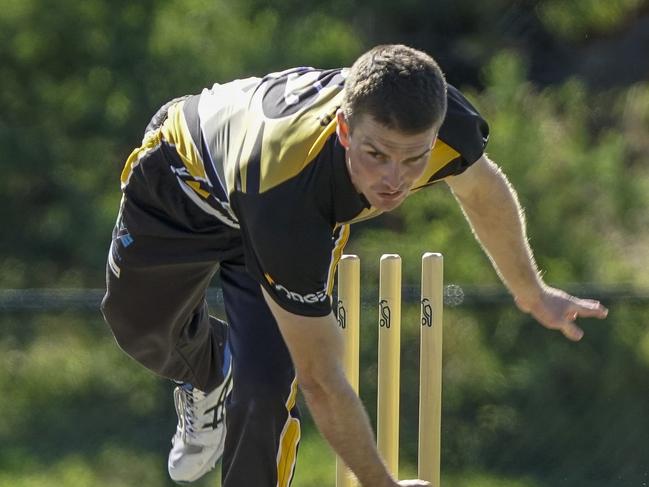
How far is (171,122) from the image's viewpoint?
2641 mm

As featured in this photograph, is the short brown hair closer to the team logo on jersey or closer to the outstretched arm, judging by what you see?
the team logo on jersey

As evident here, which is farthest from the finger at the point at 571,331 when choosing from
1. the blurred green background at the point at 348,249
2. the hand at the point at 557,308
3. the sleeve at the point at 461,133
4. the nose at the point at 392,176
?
the blurred green background at the point at 348,249

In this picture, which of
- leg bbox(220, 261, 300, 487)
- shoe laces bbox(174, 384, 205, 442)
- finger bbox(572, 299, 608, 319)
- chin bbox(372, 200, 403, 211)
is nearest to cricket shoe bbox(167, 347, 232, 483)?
shoe laces bbox(174, 384, 205, 442)

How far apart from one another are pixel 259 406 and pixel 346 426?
393mm

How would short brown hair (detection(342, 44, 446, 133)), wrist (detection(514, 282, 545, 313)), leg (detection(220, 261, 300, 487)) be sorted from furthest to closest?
wrist (detection(514, 282, 545, 313)), leg (detection(220, 261, 300, 487)), short brown hair (detection(342, 44, 446, 133))

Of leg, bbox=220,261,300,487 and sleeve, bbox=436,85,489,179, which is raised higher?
sleeve, bbox=436,85,489,179

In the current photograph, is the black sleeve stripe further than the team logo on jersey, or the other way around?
the black sleeve stripe

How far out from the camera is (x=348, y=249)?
15.8 ft

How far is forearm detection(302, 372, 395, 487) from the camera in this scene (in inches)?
86.4

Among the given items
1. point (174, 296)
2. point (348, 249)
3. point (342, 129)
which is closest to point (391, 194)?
point (342, 129)

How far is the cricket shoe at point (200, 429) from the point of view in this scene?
3.16 metres

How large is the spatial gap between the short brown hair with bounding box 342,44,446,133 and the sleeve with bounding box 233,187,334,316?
0.61ft

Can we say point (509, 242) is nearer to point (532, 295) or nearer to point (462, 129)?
point (532, 295)

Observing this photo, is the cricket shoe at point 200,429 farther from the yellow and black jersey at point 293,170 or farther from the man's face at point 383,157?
the man's face at point 383,157
